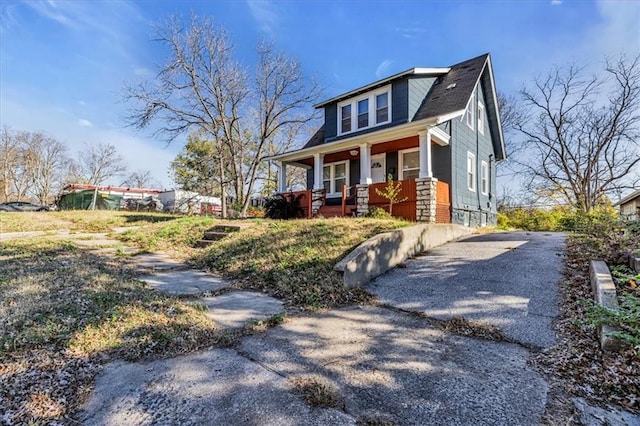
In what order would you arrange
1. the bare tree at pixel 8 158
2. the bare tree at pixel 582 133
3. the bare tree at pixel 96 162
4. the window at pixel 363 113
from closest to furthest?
the window at pixel 363 113 < the bare tree at pixel 582 133 < the bare tree at pixel 8 158 < the bare tree at pixel 96 162

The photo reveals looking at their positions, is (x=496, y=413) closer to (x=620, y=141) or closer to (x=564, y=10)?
(x=564, y=10)

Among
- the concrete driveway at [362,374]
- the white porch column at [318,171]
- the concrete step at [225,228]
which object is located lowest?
the concrete driveway at [362,374]

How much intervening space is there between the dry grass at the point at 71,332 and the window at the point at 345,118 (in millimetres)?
9964

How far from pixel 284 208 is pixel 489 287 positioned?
826cm

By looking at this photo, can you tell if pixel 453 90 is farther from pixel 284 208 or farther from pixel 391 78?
pixel 284 208

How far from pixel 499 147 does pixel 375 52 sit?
7.66 metres

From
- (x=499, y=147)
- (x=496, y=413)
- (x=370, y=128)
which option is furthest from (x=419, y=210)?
(x=499, y=147)

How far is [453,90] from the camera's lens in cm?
1138

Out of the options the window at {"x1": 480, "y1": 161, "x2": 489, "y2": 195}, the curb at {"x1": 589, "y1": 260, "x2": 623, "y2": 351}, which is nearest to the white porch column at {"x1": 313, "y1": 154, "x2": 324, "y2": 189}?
the window at {"x1": 480, "y1": 161, "x2": 489, "y2": 195}

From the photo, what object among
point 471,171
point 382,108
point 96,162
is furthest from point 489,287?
point 96,162

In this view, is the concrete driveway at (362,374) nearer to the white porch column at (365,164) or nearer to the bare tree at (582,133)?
the white porch column at (365,164)

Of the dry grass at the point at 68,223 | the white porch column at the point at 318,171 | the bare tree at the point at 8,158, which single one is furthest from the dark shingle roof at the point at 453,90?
the bare tree at the point at 8,158

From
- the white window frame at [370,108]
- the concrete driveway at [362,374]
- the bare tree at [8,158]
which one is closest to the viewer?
the concrete driveway at [362,374]

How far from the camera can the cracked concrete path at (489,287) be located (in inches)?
137
